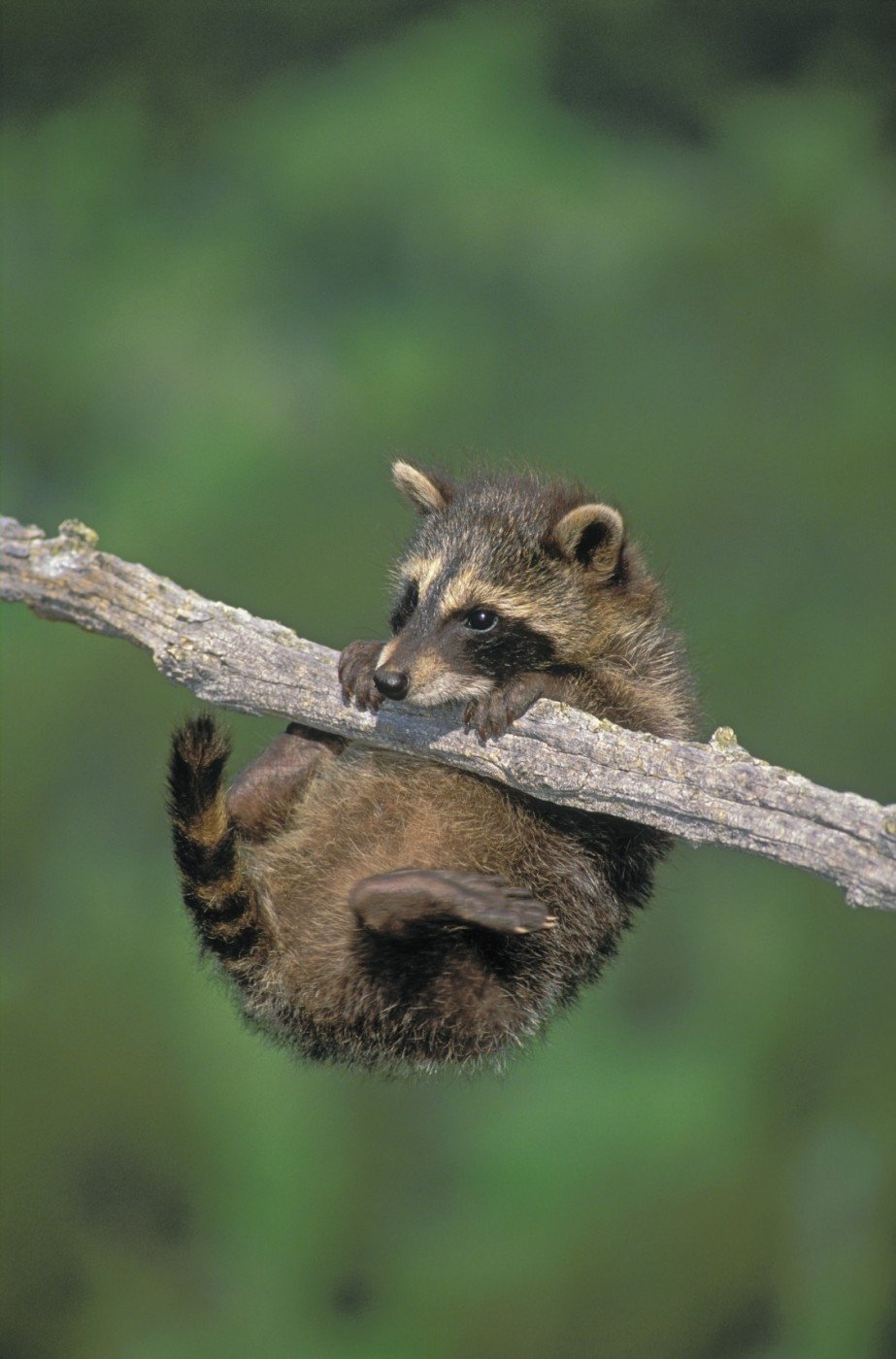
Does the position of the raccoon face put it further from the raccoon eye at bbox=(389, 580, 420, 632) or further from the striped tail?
the striped tail

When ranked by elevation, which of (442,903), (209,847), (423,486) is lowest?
(209,847)

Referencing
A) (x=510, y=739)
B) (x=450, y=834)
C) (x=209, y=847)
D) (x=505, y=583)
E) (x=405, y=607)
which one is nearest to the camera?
(x=510, y=739)

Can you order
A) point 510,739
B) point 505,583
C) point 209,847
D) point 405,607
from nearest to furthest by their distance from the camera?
point 510,739 < point 209,847 < point 505,583 < point 405,607

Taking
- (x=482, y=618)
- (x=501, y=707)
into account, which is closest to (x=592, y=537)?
(x=482, y=618)

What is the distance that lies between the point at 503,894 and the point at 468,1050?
2.25 feet

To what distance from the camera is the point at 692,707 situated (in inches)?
179

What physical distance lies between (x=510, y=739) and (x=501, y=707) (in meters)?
0.09

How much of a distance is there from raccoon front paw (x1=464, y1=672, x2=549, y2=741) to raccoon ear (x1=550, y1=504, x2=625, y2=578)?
2.18ft

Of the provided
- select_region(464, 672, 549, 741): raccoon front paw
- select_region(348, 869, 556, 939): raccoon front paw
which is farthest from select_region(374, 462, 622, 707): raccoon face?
select_region(348, 869, 556, 939): raccoon front paw

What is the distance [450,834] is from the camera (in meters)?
4.21

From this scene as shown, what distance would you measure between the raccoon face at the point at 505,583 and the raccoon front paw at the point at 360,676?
0.09m

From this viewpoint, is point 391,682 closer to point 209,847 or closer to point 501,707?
point 501,707

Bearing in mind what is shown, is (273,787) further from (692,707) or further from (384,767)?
(692,707)

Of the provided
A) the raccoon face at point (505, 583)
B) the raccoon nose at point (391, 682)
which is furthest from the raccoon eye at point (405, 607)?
the raccoon nose at point (391, 682)
